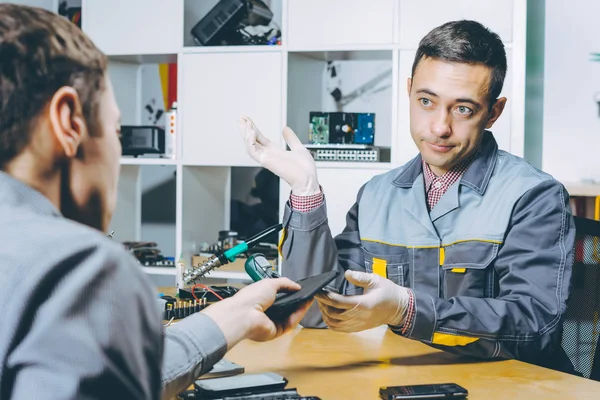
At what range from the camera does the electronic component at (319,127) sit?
2600 mm

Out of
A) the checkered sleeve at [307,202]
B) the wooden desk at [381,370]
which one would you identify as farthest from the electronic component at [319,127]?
the wooden desk at [381,370]

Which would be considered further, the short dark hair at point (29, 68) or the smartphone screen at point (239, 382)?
the smartphone screen at point (239, 382)

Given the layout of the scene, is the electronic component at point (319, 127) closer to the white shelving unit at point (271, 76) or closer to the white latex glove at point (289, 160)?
the white shelving unit at point (271, 76)

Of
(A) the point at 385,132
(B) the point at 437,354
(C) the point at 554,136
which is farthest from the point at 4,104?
(C) the point at 554,136

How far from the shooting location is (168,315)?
4.95ft

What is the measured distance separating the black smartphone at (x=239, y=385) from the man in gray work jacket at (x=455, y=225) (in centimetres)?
27

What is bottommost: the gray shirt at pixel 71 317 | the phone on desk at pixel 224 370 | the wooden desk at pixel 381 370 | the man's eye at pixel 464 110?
the wooden desk at pixel 381 370

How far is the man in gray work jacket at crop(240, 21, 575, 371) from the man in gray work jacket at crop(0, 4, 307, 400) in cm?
83

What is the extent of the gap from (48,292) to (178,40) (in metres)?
2.42

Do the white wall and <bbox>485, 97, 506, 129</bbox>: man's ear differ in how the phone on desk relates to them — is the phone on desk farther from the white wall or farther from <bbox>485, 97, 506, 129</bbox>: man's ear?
the white wall

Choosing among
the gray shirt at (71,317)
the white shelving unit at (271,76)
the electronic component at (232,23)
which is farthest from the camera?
the electronic component at (232,23)

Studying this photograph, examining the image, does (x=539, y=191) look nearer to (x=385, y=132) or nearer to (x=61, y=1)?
(x=385, y=132)

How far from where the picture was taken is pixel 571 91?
109 inches

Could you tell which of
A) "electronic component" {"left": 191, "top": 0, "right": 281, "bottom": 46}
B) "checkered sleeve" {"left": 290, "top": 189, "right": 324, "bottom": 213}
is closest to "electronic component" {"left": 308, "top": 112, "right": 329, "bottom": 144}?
"electronic component" {"left": 191, "top": 0, "right": 281, "bottom": 46}
